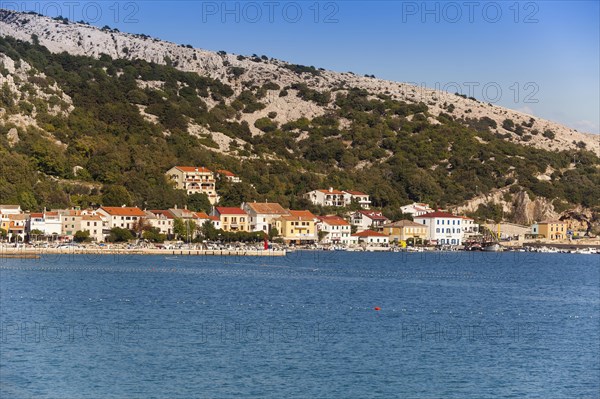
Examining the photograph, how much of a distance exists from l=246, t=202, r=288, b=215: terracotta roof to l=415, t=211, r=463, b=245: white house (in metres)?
15.4

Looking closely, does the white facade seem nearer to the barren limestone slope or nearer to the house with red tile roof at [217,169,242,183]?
the house with red tile roof at [217,169,242,183]

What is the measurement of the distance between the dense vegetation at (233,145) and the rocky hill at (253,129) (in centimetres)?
23

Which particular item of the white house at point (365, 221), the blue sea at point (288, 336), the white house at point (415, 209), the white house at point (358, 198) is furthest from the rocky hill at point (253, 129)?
the blue sea at point (288, 336)

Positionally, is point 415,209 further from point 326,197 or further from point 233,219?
point 233,219

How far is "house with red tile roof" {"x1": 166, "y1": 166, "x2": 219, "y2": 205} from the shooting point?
330 ft

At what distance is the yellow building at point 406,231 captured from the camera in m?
101

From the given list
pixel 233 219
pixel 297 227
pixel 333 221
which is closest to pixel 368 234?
pixel 333 221

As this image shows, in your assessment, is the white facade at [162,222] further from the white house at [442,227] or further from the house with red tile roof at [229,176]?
the white house at [442,227]

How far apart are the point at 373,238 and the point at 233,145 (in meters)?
29.8

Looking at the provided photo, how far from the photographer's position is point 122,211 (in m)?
85.0

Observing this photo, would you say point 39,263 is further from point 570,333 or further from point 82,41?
point 82,41

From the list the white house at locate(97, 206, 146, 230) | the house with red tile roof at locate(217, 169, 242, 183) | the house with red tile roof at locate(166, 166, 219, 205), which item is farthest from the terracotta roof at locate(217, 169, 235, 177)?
the white house at locate(97, 206, 146, 230)

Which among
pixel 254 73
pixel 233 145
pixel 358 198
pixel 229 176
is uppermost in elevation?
pixel 254 73

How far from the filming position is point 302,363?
27562 mm
